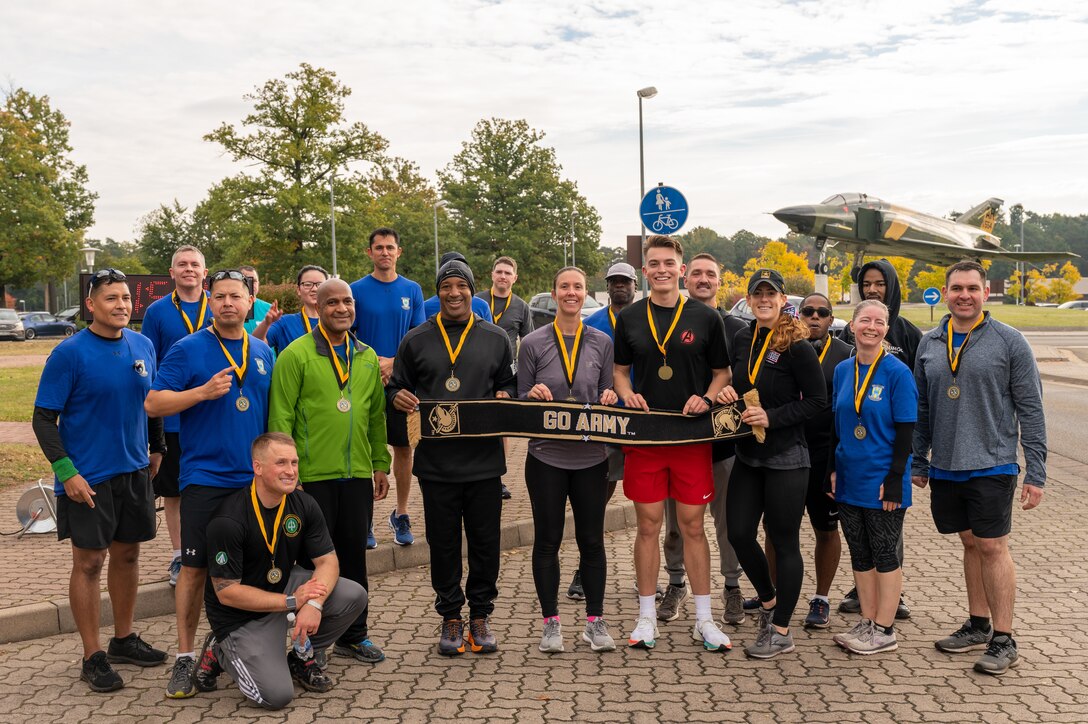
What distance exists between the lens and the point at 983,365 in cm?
537

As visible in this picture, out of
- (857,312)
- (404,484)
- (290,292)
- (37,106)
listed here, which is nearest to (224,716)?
(404,484)

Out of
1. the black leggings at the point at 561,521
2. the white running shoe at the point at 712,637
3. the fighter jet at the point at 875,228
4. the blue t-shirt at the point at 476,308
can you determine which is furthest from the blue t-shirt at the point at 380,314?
the fighter jet at the point at 875,228

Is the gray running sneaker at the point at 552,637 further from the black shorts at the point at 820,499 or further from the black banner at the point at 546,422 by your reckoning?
the black shorts at the point at 820,499

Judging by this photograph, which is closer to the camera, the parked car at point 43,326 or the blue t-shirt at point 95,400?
the blue t-shirt at point 95,400

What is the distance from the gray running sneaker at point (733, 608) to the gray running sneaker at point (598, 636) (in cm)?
87

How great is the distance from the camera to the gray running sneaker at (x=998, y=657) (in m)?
5.07

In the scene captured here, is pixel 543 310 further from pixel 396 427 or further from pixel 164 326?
pixel 164 326

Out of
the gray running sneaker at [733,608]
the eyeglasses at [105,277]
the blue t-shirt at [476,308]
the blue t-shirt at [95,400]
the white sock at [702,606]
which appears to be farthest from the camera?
the blue t-shirt at [476,308]

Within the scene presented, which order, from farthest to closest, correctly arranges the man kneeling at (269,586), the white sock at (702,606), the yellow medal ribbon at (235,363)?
1. the white sock at (702,606)
2. the yellow medal ribbon at (235,363)
3. the man kneeling at (269,586)

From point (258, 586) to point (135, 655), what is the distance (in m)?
1.03

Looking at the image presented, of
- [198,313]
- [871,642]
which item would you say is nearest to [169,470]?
[198,313]

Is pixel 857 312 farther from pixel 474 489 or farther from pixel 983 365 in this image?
pixel 474 489

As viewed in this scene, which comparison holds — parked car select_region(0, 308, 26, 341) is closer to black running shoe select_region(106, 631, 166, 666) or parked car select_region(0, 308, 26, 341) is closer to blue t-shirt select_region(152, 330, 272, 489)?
black running shoe select_region(106, 631, 166, 666)

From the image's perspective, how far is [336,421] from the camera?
18.0 feet
